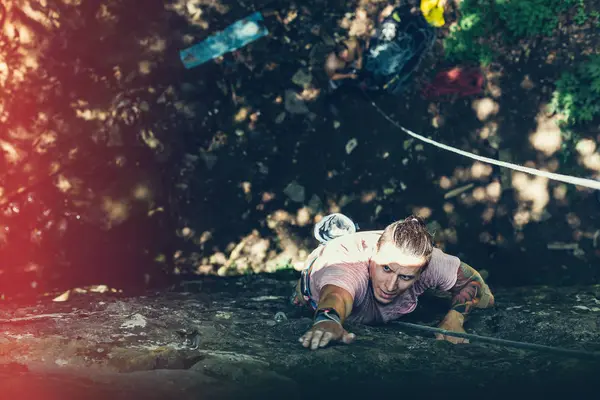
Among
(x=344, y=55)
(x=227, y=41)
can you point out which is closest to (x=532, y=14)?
(x=344, y=55)

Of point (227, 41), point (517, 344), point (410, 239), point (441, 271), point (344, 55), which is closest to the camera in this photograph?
point (517, 344)

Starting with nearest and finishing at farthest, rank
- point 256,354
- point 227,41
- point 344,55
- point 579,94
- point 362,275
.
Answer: point 256,354 → point 362,275 → point 579,94 → point 227,41 → point 344,55

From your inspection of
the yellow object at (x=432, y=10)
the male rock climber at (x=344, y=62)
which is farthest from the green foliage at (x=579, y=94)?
the male rock climber at (x=344, y=62)

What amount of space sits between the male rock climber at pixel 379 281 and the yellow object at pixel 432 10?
2.70 metres

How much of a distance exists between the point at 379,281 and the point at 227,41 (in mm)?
3079

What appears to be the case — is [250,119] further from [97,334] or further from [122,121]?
[97,334]

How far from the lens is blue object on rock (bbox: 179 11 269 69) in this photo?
5.75 metres

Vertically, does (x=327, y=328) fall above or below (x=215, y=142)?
below

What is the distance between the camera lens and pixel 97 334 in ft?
11.8

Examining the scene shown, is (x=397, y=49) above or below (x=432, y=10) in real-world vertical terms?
below

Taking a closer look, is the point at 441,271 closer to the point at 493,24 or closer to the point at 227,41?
the point at 493,24

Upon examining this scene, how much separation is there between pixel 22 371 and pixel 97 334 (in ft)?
1.95

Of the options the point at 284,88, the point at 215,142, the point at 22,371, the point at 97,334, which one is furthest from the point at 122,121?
the point at 22,371

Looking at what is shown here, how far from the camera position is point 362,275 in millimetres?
3691
